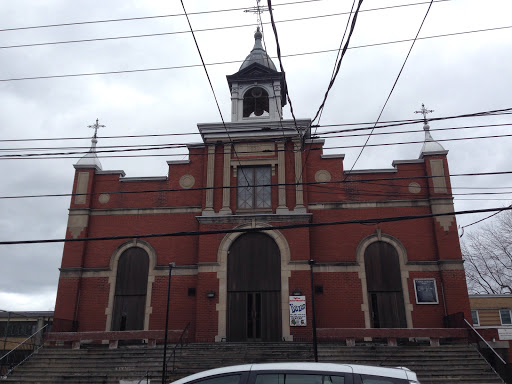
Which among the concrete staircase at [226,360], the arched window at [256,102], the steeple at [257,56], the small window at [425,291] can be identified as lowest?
the concrete staircase at [226,360]

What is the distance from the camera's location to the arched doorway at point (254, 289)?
836 inches

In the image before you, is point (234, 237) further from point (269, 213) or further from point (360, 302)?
point (360, 302)

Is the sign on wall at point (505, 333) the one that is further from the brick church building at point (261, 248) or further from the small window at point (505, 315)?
the small window at point (505, 315)

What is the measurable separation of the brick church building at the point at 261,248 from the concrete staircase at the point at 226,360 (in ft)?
7.21

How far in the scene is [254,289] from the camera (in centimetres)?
2191

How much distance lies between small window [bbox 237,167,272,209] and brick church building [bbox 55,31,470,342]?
57 mm

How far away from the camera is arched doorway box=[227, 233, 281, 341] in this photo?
21.2 meters

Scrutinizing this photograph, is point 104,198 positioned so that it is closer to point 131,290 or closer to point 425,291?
point 131,290

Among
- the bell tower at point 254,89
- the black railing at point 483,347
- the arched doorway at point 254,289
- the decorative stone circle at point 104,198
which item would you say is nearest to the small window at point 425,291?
the black railing at point 483,347

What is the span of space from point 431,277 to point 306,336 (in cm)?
695

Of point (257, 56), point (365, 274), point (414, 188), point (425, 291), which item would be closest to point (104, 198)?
point (257, 56)

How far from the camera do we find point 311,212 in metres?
23.6

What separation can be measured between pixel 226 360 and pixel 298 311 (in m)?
4.54

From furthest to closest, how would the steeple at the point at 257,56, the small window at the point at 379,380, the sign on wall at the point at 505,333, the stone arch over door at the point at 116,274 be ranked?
the steeple at the point at 257,56
the stone arch over door at the point at 116,274
the sign on wall at the point at 505,333
the small window at the point at 379,380
